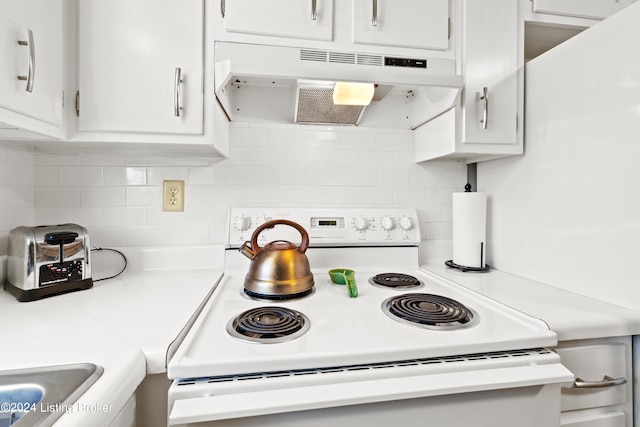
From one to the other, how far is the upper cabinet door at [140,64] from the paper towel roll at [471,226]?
3.95 ft

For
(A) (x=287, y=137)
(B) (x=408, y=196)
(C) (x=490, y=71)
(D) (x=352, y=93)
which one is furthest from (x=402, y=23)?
(B) (x=408, y=196)

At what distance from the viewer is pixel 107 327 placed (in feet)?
2.45

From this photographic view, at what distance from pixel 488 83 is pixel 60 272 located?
5.78ft

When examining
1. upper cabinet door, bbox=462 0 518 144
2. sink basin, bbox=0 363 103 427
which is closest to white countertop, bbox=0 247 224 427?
sink basin, bbox=0 363 103 427

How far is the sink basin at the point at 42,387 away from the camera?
48cm

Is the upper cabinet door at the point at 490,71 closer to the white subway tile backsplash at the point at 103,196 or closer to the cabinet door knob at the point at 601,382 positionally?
the cabinet door knob at the point at 601,382

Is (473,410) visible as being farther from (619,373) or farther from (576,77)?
(576,77)

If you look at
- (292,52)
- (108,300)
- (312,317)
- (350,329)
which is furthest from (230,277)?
(292,52)

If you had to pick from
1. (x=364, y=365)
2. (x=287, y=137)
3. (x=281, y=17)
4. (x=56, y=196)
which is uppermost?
(x=281, y=17)

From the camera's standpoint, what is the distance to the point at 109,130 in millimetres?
1027

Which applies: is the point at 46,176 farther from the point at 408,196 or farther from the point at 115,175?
the point at 408,196

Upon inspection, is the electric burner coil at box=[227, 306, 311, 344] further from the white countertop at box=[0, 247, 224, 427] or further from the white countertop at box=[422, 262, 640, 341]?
the white countertop at box=[422, 262, 640, 341]

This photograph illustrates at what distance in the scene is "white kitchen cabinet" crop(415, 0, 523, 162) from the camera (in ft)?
3.91

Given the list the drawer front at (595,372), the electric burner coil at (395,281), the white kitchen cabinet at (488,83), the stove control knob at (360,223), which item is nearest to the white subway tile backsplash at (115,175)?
the stove control knob at (360,223)
